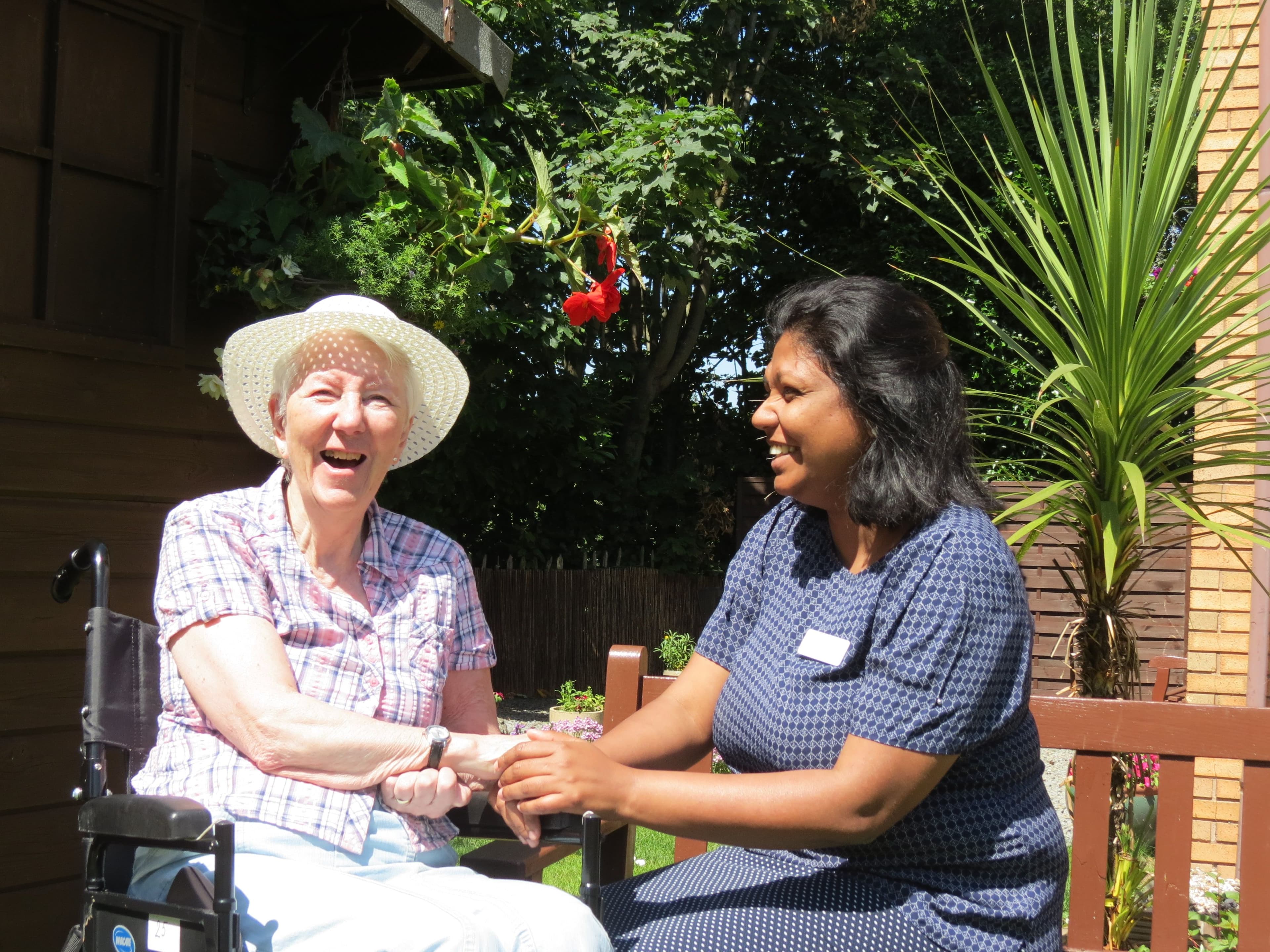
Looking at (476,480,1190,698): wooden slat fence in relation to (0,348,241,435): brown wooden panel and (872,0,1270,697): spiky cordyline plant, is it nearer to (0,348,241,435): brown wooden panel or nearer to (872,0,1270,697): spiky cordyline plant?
(0,348,241,435): brown wooden panel

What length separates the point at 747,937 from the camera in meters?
1.83

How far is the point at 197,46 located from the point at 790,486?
2591 mm

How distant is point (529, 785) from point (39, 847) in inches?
83.4

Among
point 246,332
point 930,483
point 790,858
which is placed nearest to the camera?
point 930,483

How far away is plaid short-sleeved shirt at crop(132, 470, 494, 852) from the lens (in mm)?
1872

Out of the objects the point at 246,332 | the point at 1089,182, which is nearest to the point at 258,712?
the point at 246,332

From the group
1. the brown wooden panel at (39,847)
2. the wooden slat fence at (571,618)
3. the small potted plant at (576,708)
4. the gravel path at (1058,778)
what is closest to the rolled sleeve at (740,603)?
the brown wooden panel at (39,847)

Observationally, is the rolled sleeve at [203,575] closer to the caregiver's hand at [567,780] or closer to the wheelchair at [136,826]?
the wheelchair at [136,826]

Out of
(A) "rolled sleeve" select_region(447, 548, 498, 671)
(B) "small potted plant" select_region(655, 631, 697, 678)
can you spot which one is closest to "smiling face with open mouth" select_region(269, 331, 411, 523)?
(A) "rolled sleeve" select_region(447, 548, 498, 671)

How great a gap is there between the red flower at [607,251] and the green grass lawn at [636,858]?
6.83 ft

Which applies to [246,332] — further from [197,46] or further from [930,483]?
[197,46]

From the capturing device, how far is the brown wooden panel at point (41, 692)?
310 centimetres

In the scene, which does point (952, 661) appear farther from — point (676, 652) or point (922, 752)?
point (676, 652)

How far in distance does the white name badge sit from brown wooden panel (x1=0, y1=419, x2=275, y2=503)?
7.64ft
